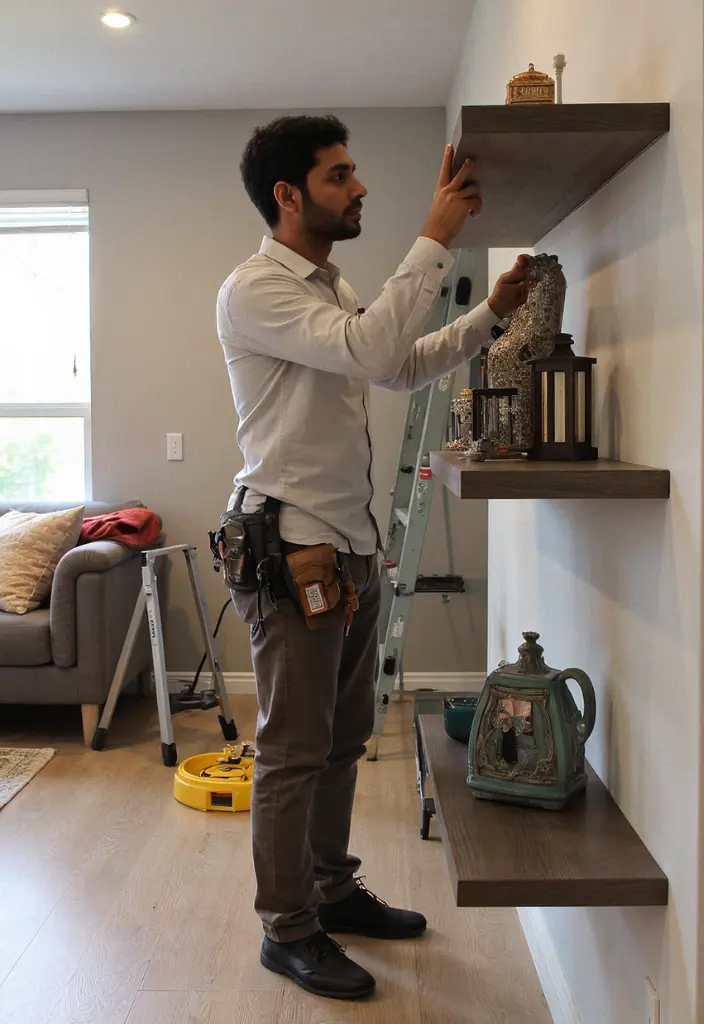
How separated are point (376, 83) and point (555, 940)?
325cm

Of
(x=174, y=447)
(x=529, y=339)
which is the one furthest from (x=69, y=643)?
(x=529, y=339)

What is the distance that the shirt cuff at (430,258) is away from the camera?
1575mm

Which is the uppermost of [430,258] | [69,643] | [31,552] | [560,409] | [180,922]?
[430,258]

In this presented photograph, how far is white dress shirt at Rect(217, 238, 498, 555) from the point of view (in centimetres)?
180

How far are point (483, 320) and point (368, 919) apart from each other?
4.38 ft

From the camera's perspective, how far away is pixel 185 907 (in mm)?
2369

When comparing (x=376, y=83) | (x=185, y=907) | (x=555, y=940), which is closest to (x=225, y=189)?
(x=376, y=83)

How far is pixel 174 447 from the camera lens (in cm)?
435

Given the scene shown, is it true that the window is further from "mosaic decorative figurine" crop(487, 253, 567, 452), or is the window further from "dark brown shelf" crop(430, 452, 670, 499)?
"dark brown shelf" crop(430, 452, 670, 499)

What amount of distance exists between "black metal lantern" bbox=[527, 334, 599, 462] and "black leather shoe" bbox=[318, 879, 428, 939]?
124 cm

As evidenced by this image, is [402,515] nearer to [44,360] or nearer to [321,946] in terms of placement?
[321,946]

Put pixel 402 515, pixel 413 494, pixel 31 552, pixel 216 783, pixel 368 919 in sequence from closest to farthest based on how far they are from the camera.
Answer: pixel 368 919, pixel 216 783, pixel 413 494, pixel 402 515, pixel 31 552

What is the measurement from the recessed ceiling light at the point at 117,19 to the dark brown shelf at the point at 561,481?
8.64ft

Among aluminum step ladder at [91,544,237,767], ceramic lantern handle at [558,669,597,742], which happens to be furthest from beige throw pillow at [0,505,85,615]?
ceramic lantern handle at [558,669,597,742]
